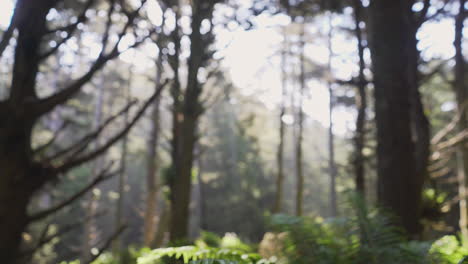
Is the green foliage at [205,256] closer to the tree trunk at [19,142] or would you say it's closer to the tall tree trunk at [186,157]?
the tree trunk at [19,142]

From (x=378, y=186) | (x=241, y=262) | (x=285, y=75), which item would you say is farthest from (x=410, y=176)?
(x=285, y=75)

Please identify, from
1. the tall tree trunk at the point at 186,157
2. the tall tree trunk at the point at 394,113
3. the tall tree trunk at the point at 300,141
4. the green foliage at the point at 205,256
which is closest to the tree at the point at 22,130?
the green foliage at the point at 205,256

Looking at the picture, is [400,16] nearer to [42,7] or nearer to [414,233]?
[414,233]

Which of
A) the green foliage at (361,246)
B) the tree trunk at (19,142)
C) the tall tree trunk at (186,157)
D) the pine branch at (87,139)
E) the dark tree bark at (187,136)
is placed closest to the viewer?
the tree trunk at (19,142)

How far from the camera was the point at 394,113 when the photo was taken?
13.1 ft

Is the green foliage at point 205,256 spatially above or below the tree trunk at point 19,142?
below

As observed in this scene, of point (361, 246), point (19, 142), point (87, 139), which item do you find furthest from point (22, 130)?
point (361, 246)

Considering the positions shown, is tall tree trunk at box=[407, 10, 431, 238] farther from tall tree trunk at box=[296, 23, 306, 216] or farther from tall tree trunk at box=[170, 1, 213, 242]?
tall tree trunk at box=[296, 23, 306, 216]

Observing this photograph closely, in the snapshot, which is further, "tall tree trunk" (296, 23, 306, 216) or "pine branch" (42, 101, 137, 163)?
"tall tree trunk" (296, 23, 306, 216)

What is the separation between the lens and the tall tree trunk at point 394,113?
384 centimetres

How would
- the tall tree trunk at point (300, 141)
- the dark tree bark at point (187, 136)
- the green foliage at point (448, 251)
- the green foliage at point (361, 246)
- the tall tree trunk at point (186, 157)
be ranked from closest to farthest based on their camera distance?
the green foliage at point (448, 251), the green foliage at point (361, 246), the dark tree bark at point (187, 136), the tall tree trunk at point (186, 157), the tall tree trunk at point (300, 141)

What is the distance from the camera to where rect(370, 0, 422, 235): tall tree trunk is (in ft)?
12.6

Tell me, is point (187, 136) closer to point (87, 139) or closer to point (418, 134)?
point (418, 134)

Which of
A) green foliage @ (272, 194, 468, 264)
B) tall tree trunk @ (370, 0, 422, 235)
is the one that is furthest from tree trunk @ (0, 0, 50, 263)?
tall tree trunk @ (370, 0, 422, 235)
